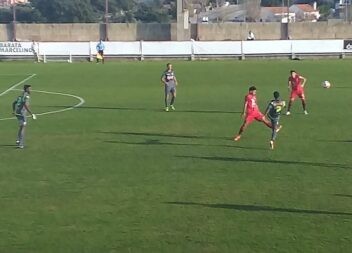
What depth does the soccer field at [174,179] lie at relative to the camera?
38.4 feet

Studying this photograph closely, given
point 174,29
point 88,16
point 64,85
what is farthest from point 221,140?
point 88,16

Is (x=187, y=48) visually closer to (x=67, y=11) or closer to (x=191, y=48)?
(x=191, y=48)

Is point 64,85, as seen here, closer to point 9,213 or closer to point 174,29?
point 9,213

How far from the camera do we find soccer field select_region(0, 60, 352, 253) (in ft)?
38.4

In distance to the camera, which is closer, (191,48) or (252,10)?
(191,48)

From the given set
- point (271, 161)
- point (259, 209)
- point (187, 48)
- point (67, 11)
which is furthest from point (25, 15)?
point (259, 209)

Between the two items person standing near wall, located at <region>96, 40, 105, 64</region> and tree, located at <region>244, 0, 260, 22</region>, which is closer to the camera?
person standing near wall, located at <region>96, 40, 105, 64</region>

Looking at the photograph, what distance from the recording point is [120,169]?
17.2m

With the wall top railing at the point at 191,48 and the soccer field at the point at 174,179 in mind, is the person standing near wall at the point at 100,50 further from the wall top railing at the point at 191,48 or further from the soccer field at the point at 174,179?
the soccer field at the point at 174,179

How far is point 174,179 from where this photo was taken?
16.0 metres

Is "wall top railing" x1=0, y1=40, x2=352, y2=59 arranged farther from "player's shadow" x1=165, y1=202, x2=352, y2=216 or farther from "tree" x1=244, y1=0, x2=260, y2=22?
"tree" x1=244, y1=0, x2=260, y2=22

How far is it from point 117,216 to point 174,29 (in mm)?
58782

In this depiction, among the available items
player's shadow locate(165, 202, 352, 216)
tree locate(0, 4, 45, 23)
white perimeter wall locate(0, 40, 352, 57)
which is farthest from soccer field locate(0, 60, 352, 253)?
tree locate(0, 4, 45, 23)

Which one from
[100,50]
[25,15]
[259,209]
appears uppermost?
[25,15]
